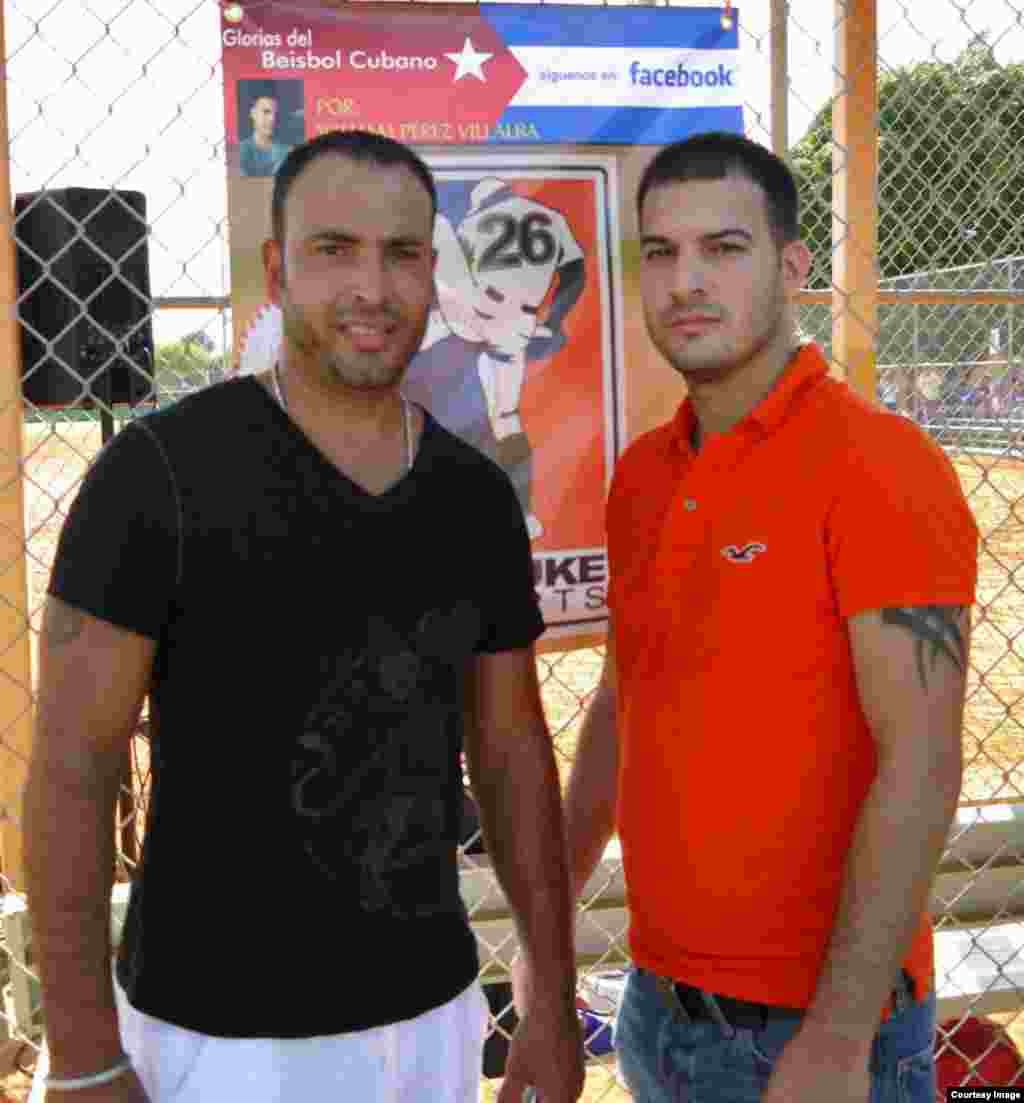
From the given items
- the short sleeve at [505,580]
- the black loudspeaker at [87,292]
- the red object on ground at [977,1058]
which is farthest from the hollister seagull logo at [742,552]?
the red object on ground at [977,1058]

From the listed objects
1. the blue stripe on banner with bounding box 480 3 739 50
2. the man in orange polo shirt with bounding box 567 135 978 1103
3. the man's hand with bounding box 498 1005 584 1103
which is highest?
the blue stripe on banner with bounding box 480 3 739 50

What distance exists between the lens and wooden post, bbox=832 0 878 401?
9.46 ft

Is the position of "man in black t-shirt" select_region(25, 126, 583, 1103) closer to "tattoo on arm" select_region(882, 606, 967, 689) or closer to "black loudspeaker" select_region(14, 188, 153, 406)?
"tattoo on arm" select_region(882, 606, 967, 689)

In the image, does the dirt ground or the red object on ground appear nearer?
the red object on ground

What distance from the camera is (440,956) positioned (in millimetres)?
1977

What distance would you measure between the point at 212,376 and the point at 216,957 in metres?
2.16

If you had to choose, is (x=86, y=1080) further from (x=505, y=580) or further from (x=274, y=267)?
(x=274, y=267)

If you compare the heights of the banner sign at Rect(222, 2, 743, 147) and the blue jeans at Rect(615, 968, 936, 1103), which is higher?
the banner sign at Rect(222, 2, 743, 147)

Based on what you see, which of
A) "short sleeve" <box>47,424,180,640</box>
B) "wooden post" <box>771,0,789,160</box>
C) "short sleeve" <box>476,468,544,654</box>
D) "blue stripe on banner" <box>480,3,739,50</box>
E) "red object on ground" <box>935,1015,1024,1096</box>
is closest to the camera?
"short sleeve" <box>47,424,180,640</box>

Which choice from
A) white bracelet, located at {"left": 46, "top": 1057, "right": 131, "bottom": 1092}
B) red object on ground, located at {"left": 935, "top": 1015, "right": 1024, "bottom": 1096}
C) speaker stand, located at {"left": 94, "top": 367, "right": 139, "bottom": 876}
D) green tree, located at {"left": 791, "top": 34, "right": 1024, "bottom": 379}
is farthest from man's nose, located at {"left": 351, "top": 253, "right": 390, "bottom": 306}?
green tree, located at {"left": 791, "top": 34, "right": 1024, "bottom": 379}

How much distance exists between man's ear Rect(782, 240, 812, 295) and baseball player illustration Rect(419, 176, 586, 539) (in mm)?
754

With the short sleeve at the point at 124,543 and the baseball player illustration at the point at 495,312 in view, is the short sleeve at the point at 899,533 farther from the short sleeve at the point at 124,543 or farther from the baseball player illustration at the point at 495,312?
the baseball player illustration at the point at 495,312

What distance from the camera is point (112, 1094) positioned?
182 centimetres

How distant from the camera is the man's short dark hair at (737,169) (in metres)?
2.13
